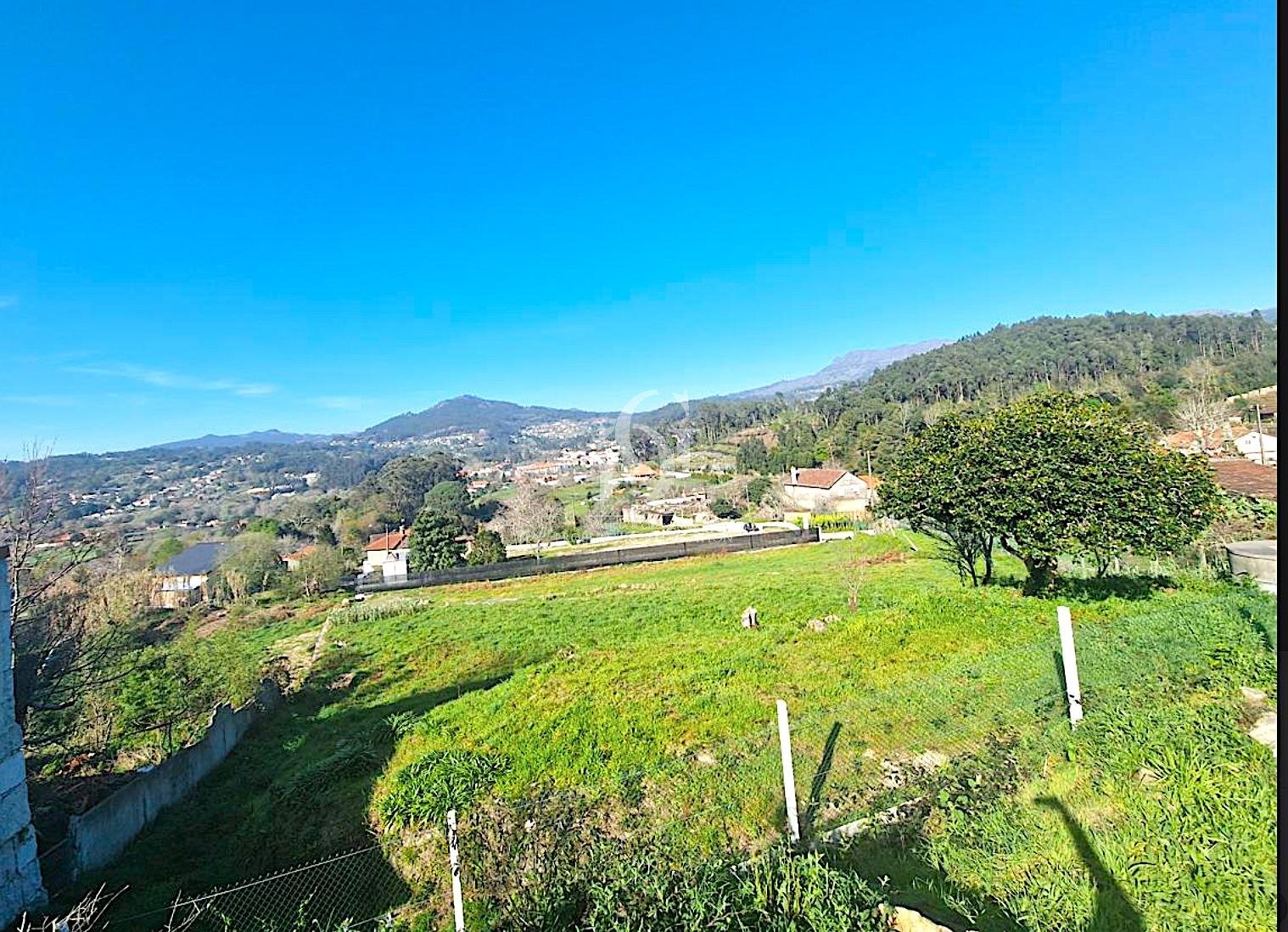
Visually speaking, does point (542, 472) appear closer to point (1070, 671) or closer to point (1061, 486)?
point (1061, 486)

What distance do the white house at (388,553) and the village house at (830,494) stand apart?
2174 centimetres

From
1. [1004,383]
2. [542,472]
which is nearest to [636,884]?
[1004,383]

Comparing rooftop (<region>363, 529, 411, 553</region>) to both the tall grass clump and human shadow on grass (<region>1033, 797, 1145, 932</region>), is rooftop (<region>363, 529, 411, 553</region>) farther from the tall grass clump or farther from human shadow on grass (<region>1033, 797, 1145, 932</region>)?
human shadow on grass (<region>1033, 797, 1145, 932</region>)

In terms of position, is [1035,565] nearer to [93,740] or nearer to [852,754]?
[852,754]

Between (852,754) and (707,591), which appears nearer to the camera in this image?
(852,754)

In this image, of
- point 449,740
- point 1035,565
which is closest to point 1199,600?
point 1035,565

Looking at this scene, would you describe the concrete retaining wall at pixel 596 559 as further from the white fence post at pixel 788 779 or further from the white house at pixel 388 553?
the white fence post at pixel 788 779

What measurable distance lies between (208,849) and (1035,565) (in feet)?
36.1

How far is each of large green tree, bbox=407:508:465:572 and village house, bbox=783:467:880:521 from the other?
1967 cm

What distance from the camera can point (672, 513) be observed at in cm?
4228

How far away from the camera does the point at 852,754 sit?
5.38 m

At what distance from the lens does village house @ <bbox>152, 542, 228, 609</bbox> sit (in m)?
24.7

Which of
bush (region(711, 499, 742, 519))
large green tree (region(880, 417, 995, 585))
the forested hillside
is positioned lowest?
bush (region(711, 499, 742, 519))

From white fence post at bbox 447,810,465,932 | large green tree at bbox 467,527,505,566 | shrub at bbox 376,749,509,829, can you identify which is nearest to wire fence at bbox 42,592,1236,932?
shrub at bbox 376,749,509,829
